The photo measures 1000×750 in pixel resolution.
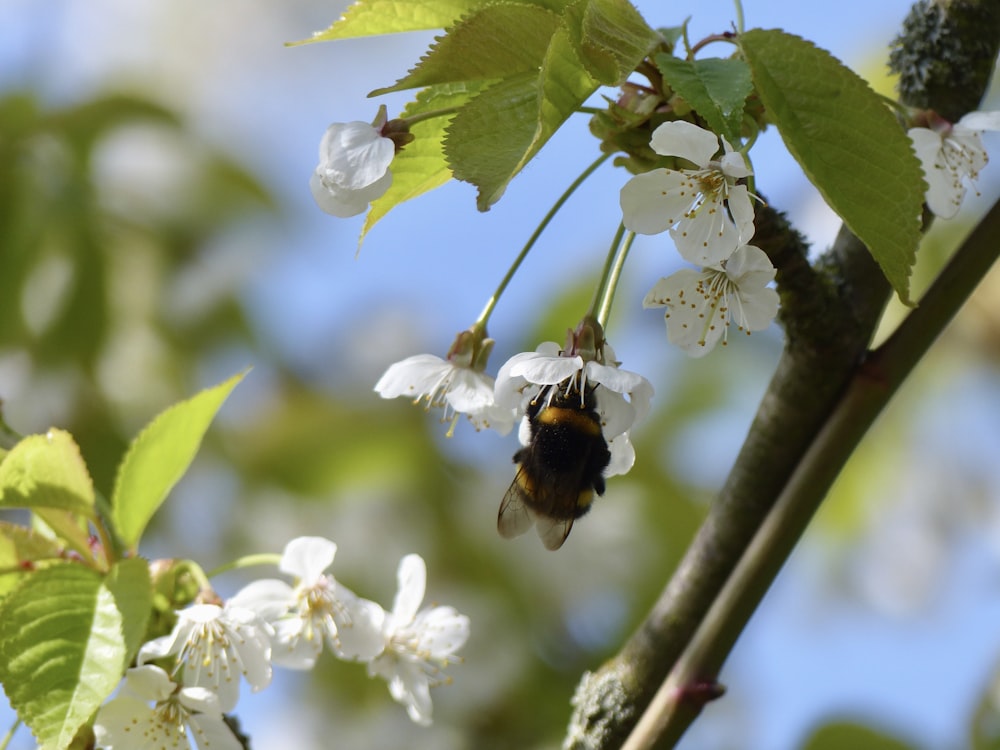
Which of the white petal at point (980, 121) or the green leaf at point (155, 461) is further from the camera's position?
the green leaf at point (155, 461)

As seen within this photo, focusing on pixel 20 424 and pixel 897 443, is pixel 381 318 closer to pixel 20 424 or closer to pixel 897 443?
pixel 20 424

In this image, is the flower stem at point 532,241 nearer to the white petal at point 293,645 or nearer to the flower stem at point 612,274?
the flower stem at point 612,274

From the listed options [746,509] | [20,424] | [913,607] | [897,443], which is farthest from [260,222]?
[913,607]

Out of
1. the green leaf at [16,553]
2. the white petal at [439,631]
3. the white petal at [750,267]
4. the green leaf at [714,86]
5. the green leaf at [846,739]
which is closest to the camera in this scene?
the green leaf at [714,86]

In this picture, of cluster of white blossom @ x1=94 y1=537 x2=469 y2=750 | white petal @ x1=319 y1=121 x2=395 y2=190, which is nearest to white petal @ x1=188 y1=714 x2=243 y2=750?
cluster of white blossom @ x1=94 y1=537 x2=469 y2=750

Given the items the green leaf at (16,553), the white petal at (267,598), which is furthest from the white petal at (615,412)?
the green leaf at (16,553)

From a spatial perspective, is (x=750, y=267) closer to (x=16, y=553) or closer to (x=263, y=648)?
(x=263, y=648)

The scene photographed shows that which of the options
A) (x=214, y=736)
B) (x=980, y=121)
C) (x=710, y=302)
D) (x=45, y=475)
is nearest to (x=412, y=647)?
(x=214, y=736)

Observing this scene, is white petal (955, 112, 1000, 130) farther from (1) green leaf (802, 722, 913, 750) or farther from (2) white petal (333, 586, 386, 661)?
(1) green leaf (802, 722, 913, 750)

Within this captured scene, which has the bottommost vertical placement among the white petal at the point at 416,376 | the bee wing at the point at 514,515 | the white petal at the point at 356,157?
the bee wing at the point at 514,515
